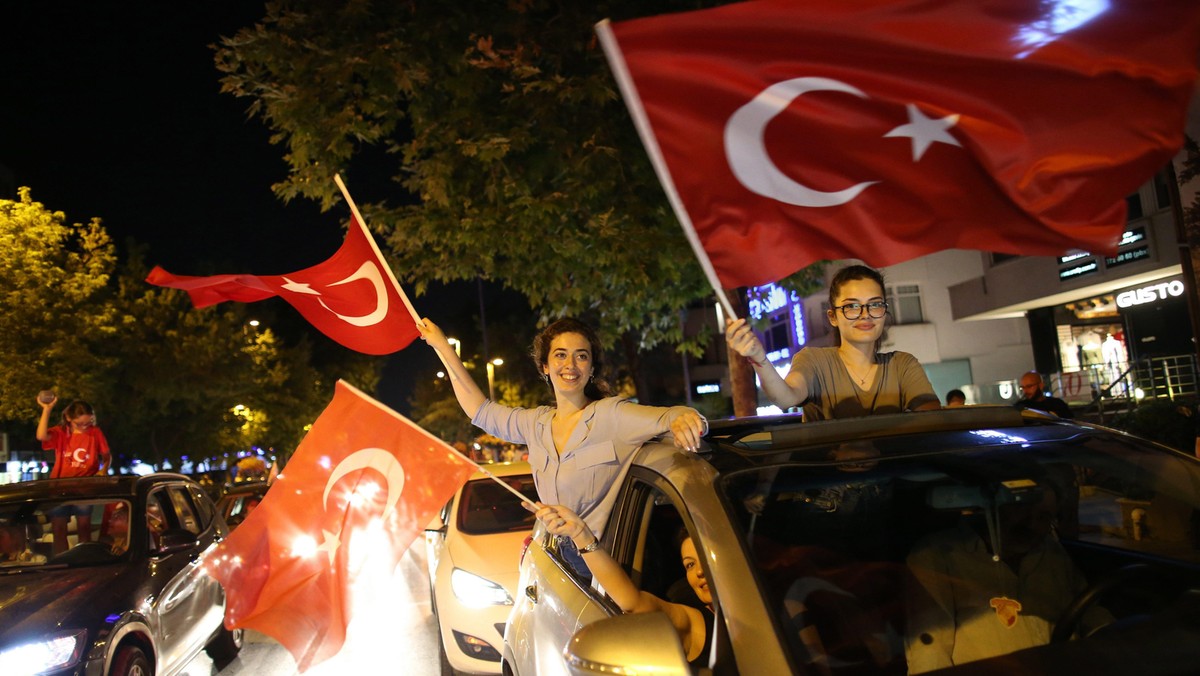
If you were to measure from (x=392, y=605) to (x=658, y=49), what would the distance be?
890 cm

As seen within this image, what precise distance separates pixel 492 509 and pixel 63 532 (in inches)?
123

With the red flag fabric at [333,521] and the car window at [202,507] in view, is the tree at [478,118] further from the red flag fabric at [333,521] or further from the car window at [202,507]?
the red flag fabric at [333,521]

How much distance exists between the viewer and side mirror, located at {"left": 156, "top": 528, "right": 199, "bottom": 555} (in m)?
6.52

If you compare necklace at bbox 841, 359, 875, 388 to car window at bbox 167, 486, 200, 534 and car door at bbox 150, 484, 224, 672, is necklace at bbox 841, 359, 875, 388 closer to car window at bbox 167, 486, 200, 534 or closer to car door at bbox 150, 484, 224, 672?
car door at bbox 150, 484, 224, 672

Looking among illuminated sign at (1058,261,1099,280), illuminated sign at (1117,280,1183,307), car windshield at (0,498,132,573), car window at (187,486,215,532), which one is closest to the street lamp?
illuminated sign at (1058,261,1099,280)

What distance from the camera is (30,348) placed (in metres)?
24.4

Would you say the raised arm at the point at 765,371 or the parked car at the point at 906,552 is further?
the raised arm at the point at 765,371

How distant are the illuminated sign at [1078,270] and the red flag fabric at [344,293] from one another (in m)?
20.3

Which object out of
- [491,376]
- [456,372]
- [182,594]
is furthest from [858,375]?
[491,376]

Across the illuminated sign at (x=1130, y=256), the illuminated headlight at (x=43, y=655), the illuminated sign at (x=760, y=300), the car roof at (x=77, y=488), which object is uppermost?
the illuminated sign at (x=1130, y=256)

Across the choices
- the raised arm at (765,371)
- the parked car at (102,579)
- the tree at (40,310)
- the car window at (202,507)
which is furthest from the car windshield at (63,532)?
the tree at (40,310)

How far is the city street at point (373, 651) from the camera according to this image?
7.61m

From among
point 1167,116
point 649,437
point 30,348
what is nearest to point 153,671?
point 649,437

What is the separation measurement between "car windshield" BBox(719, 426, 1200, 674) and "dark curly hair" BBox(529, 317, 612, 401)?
133 cm
